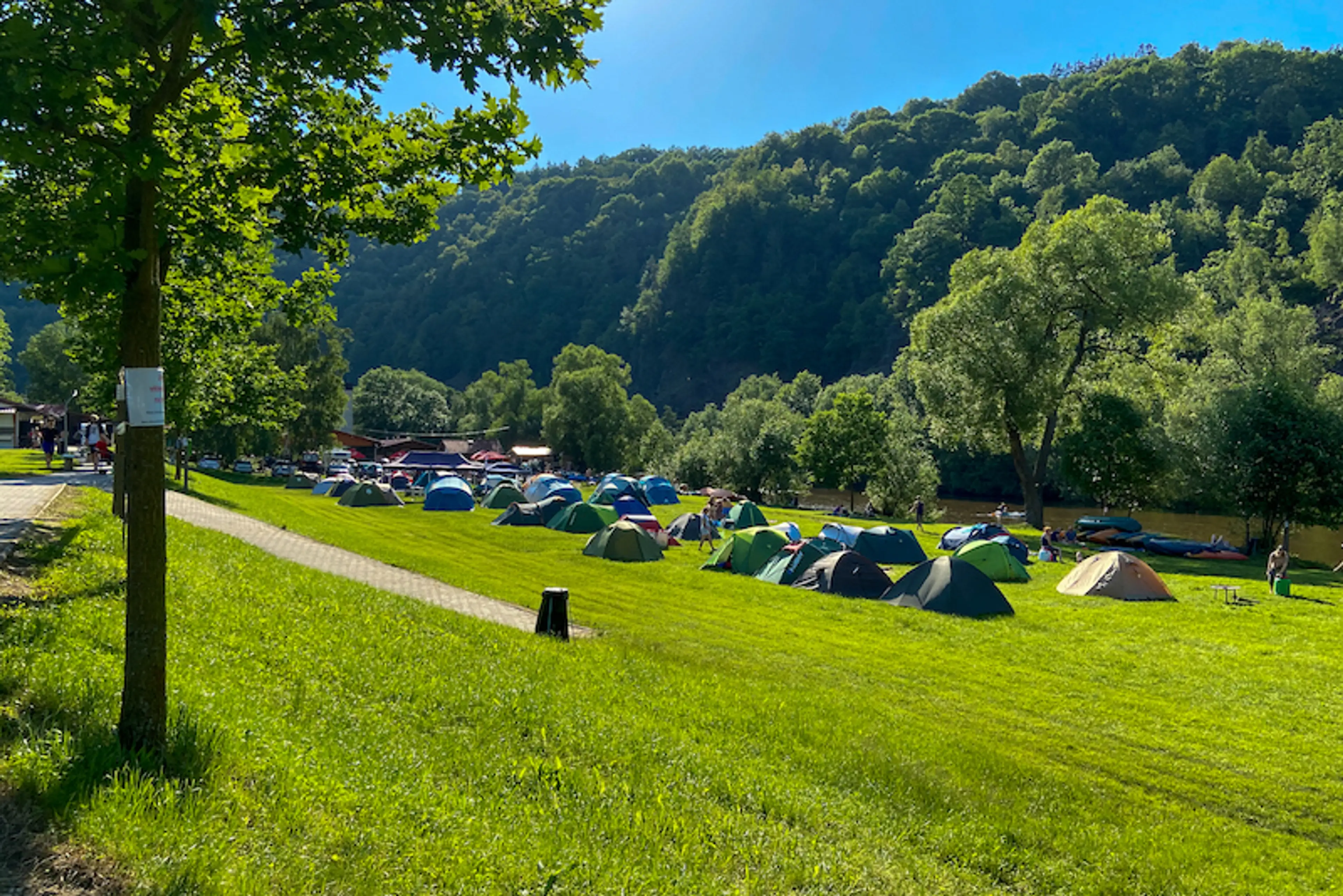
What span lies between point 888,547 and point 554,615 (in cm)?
1594

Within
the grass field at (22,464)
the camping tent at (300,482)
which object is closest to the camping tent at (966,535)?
the grass field at (22,464)

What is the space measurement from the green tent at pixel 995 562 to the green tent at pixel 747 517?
11425mm

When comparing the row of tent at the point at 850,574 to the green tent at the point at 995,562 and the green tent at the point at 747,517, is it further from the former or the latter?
the green tent at the point at 747,517

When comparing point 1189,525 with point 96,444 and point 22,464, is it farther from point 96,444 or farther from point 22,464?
point 22,464

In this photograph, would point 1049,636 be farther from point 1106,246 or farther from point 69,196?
point 1106,246

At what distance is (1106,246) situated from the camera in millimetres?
34156

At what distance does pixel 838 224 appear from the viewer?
148250 mm

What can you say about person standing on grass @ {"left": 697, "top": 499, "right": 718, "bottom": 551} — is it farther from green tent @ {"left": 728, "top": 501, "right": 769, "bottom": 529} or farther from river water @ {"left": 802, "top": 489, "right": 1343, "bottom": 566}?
river water @ {"left": 802, "top": 489, "right": 1343, "bottom": 566}

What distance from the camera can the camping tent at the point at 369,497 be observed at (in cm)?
3978

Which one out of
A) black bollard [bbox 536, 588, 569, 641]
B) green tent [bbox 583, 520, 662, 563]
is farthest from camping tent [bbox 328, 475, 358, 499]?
black bollard [bbox 536, 588, 569, 641]

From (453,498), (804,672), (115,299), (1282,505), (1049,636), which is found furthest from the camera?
(453,498)

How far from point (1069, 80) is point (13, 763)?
180351 mm

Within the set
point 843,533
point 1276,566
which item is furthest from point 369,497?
point 1276,566

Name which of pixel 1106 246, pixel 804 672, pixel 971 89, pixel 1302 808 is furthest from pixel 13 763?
pixel 971 89
